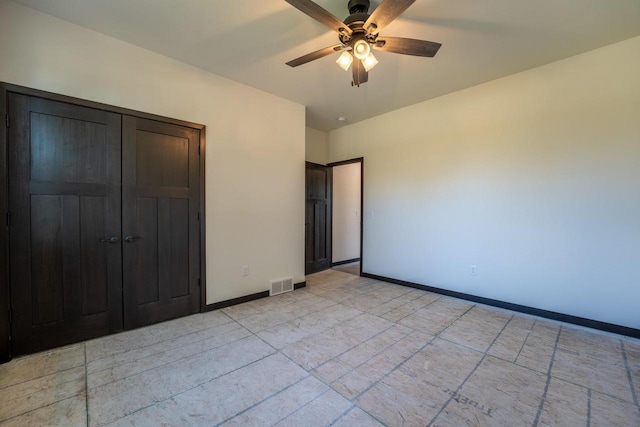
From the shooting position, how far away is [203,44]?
264 centimetres

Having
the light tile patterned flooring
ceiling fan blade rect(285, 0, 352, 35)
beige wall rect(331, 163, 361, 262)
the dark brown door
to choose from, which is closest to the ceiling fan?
ceiling fan blade rect(285, 0, 352, 35)

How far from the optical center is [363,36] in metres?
2.02

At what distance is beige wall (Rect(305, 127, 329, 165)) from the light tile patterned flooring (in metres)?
3.26

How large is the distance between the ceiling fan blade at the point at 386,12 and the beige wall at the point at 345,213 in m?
3.93

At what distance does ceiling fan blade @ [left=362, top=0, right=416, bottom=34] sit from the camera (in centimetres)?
166

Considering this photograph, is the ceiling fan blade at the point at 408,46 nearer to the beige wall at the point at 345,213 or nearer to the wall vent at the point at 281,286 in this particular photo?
the wall vent at the point at 281,286

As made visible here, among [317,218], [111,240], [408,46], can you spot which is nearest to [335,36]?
[408,46]

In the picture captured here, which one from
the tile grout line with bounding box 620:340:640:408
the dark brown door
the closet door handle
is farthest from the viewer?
the dark brown door

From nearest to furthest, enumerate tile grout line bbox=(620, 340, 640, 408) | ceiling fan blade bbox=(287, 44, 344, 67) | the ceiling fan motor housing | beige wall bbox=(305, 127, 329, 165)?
tile grout line bbox=(620, 340, 640, 408), the ceiling fan motor housing, ceiling fan blade bbox=(287, 44, 344, 67), beige wall bbox=(305, 127, 329, 165)

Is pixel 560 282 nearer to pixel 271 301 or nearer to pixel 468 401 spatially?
pixel 468 401

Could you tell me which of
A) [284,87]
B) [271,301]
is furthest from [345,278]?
[284,87]

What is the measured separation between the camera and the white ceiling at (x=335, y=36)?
2137 millimetres

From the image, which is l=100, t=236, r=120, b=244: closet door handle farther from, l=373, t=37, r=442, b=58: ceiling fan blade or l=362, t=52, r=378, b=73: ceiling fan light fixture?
l=373, t=37, r=442, b=58: ceiling fan blade

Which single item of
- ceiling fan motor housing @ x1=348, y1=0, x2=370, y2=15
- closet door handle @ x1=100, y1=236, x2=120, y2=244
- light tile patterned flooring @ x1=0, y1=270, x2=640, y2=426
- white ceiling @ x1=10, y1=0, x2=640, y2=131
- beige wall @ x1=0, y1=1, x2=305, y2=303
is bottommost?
light tile patterned flooring @ x1=0, y1=270, x2=640, y2=426
